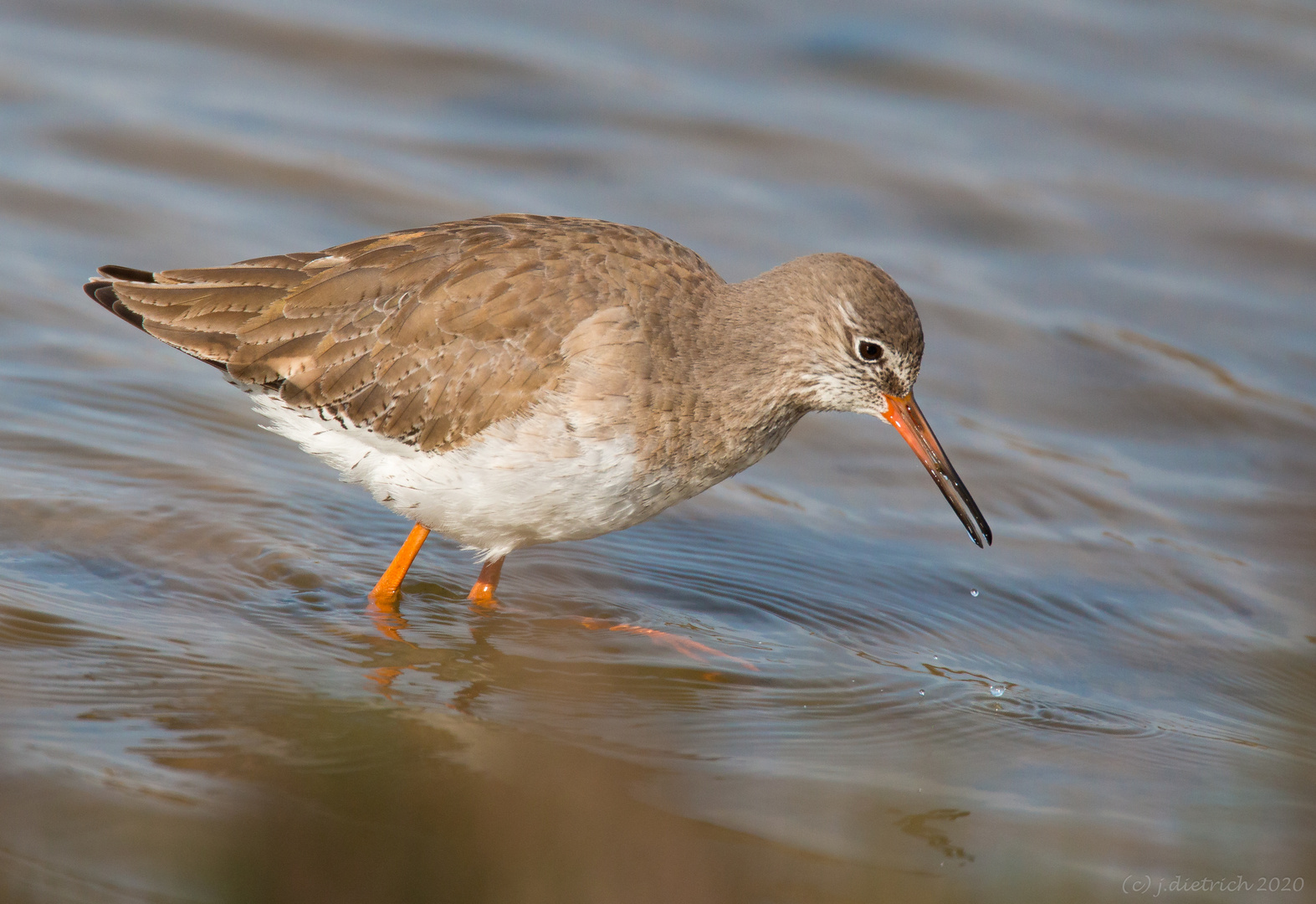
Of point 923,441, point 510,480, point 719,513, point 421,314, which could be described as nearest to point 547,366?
point 510,480

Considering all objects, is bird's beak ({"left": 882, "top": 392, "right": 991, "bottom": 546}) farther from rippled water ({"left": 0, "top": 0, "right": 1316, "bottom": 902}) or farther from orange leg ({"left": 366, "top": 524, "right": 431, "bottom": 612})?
orange leg ({"left": 366, "top": 524, "right": 431, "bottom": 612})

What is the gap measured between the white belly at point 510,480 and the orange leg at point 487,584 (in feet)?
1.21

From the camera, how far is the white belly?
6.70m

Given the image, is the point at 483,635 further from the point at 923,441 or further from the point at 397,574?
the point at 923,441

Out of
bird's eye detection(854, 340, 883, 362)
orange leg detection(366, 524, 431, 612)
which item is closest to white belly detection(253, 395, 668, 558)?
orange leg detection(366, 524, 431, 612)

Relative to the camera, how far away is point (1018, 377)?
10.4 metres

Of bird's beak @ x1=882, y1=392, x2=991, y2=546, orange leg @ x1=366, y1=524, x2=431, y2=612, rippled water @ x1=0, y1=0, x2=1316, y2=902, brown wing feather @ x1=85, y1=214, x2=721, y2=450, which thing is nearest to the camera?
rippled water @ x1=0, y1=0, x2=1316, y2=902

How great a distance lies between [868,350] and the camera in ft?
23.2

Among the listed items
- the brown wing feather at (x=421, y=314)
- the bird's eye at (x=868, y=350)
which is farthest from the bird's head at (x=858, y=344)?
the brown wing feather at (x=421, y=314)

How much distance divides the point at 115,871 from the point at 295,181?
27.0 feet

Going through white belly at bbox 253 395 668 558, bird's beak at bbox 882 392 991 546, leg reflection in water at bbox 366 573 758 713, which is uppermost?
bird's beak at bbox 882 392 991 546

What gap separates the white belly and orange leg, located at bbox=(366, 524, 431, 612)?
1.05 ft

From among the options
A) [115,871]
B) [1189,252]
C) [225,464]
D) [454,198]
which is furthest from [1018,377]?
[115,871]

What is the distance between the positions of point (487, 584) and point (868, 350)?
7.81 ft
